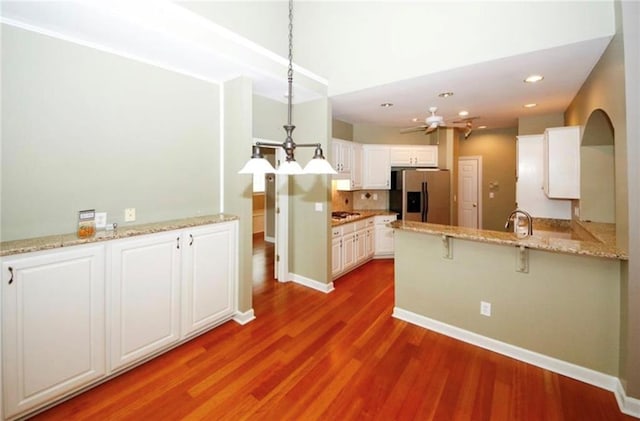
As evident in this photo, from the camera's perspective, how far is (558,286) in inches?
88.4

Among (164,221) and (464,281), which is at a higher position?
(164,221)

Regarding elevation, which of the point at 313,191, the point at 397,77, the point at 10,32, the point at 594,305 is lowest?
the point at 594,305

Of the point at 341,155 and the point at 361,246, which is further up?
the point at 341,155

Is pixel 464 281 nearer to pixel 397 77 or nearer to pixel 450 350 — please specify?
pixel 450 350

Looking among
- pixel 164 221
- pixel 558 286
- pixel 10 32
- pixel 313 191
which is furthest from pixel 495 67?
pixel 10 32

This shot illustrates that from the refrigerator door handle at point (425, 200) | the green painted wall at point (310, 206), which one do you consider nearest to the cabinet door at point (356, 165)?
the refrigerator door handle at point (425, 200)

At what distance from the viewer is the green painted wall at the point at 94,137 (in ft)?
6.42

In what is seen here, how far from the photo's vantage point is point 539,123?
183 inches

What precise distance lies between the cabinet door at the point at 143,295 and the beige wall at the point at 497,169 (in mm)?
6388

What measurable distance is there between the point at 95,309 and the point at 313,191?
107 inches

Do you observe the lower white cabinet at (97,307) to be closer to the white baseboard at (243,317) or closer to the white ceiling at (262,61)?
the white baseboard at (243,317)

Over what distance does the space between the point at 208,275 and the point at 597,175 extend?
4397mm

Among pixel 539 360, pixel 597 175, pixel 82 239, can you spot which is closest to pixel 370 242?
pixel 539 360

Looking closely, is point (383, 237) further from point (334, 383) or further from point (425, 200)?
point (334, 383)
